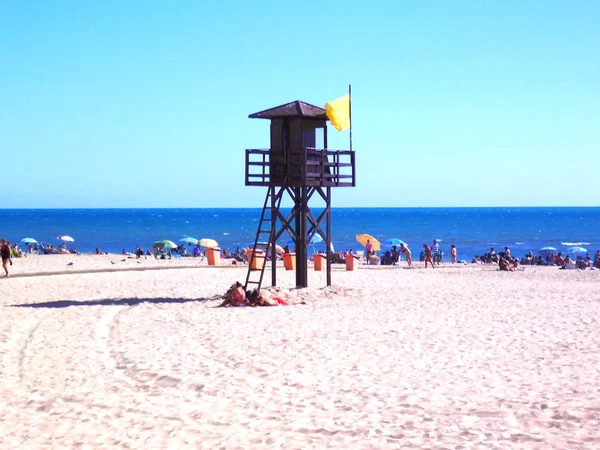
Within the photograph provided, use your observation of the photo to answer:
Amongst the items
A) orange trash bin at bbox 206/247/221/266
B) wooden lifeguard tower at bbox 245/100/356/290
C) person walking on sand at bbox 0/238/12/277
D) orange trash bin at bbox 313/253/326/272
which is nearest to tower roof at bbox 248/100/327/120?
wooden lifeguard tower at bbox 245/100/356/290

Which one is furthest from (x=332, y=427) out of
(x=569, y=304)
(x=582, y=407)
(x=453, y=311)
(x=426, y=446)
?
(x=569, y=304)

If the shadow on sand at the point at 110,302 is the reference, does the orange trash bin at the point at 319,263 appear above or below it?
above

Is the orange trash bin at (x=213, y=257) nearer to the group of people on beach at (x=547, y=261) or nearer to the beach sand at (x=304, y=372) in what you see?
the beach sand at (x=304, y=372)

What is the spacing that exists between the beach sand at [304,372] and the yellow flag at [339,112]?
4776 millimetres

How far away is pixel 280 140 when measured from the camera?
2067cm

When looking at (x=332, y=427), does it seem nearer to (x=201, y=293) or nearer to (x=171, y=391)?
(x=171, y=391)

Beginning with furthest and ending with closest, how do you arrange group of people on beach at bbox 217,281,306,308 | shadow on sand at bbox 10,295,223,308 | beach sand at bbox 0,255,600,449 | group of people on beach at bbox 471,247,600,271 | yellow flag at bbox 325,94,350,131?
1. group of people on beach at bbox 471,247,600,271
2. yellow flag at bbox 325,94,350,131
3. shadow on sand at bbox 10,295,223,308
4. group of people on beach at bbox 217,281,306,308
5. beach sand at bbox 0,255,600,449

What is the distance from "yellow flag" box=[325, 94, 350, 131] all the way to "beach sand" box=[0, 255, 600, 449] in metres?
4.78

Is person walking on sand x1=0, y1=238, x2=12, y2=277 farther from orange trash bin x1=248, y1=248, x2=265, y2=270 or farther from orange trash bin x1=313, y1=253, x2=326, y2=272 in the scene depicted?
orange trash bin x1=313, y1=253, x2=326, y2=272

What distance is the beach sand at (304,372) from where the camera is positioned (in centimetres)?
804

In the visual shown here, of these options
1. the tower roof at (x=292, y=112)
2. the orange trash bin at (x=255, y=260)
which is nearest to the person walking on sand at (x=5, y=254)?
the orange trash bin at (x=255, y=260)

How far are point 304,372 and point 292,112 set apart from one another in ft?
35.3

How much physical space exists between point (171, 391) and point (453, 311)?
912 cm

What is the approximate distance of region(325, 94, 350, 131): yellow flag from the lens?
66.0ft
